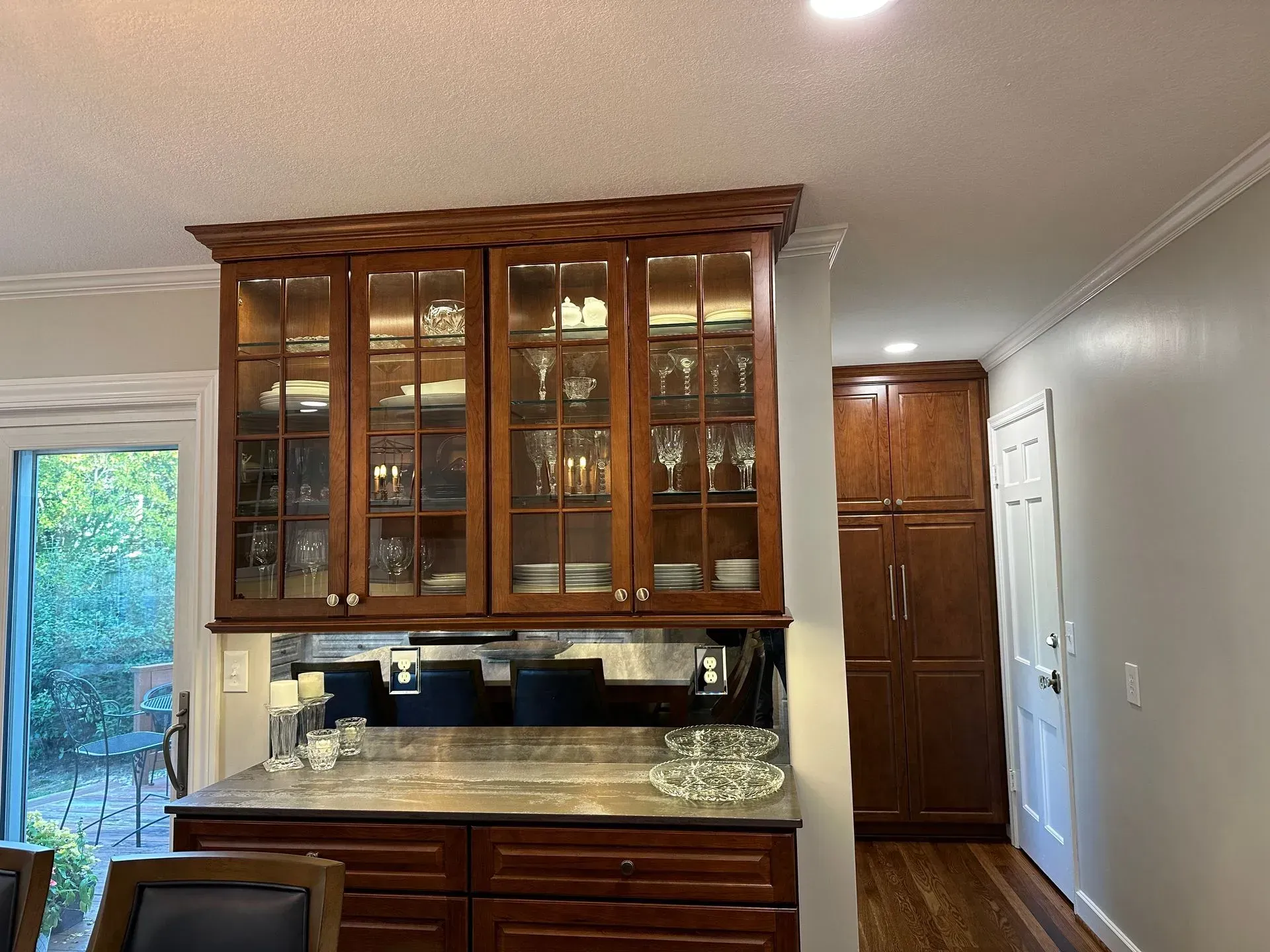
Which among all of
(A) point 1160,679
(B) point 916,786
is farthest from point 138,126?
(B) point 916,786

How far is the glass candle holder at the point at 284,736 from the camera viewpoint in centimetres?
258

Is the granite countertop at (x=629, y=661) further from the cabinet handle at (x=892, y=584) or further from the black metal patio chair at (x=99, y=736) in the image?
the cabinet handle at (x=892, y=584)

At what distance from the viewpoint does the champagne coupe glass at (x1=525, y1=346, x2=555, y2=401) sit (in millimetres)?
2381

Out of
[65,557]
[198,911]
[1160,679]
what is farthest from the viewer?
[65,557]

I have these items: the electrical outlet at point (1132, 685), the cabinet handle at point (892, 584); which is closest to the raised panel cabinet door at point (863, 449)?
the cabinet handle at point (892, 584)

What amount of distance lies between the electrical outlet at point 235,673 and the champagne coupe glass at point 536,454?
1.17 meters

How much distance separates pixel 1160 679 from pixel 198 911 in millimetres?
2764

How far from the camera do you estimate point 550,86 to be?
5.61 ft

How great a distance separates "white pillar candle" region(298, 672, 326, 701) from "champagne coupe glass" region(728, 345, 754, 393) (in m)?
1.63

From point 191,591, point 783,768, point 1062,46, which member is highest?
point 1062,46

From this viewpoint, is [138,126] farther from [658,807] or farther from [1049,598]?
[1049,598]

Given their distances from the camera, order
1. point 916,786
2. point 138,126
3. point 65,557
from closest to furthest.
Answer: point 138,126
point 65,557
point 916,786

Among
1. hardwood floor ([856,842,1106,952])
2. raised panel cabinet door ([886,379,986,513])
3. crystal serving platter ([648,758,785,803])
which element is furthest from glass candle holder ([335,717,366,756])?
raised panel cabinet door ([886,379,986,513])

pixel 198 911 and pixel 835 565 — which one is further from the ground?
pixel 835 565
